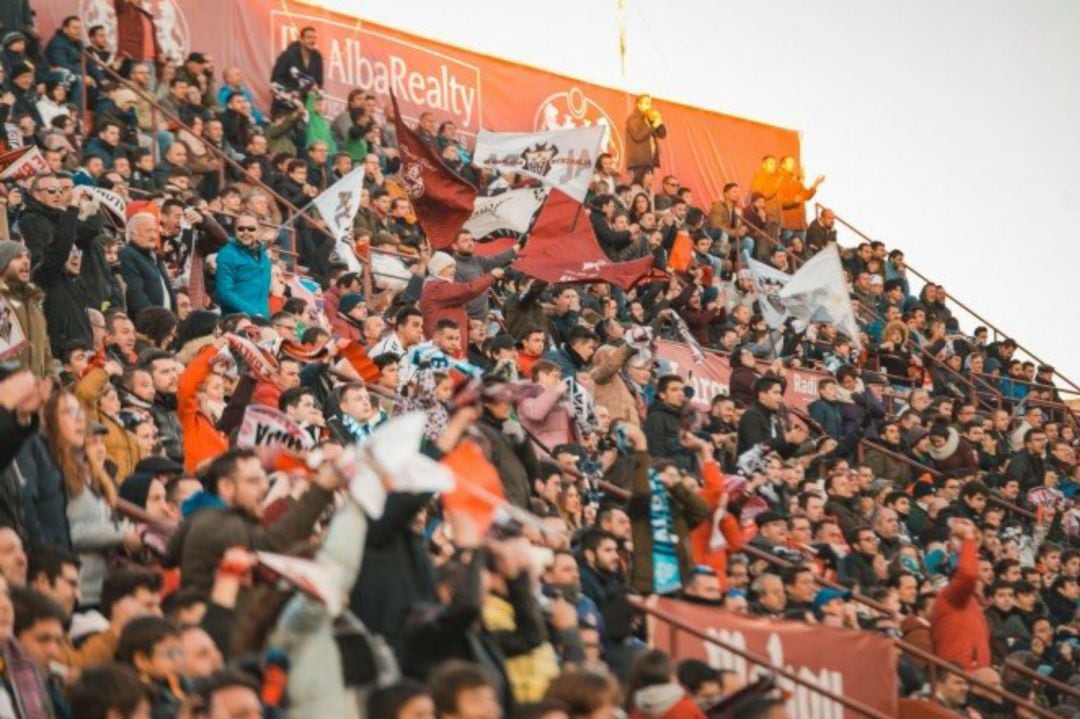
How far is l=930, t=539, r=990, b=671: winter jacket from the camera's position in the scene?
13.3 meters

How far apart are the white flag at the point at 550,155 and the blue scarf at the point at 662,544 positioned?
23.9ft

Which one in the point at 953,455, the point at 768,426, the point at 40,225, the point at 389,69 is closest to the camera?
the point at 40,225

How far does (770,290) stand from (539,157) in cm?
424

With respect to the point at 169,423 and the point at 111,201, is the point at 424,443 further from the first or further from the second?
the point at 111,201

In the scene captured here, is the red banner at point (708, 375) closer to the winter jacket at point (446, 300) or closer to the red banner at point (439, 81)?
the winter jacket at point (446, 300)

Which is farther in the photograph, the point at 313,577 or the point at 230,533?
→ the point at 230,533

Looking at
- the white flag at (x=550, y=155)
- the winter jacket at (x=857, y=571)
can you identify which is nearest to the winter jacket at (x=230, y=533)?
the winter jacket at (x=857, y=571)

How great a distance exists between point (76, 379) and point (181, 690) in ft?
13.6

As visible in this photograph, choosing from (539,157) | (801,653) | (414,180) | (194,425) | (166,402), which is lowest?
(801,653)

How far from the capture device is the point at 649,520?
11477 mm

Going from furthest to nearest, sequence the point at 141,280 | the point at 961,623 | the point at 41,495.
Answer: the point at 141,280 < the point at 961,623 < the point at 41,495

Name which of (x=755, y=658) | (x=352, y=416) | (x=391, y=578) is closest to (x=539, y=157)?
(x=352, y=416)

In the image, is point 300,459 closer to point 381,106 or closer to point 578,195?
point 578,195

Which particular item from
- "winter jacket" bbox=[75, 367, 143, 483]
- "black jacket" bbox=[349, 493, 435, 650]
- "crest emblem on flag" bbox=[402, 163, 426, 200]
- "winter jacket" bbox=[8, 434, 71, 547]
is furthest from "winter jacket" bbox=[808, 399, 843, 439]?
"black jacket" bbox=[349, 493, 435, 650]
